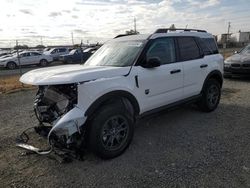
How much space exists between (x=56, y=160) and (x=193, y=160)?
208 cm

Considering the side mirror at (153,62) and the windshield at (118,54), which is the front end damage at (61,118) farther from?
the side mirror at (153,62)

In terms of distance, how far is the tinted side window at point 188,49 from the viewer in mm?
5219

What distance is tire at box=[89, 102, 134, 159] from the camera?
3.66 m

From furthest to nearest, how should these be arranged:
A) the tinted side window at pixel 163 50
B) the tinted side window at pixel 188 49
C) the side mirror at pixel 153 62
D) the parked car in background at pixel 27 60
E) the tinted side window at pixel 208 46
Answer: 1. the parked car in background at pixel 27 60
2. the tinted side window at pixel 208 46
3. the tinted side window at pixel 188 49
4. the tinted side window at pixel 163 50
5. the side mirror at pixel 153 62

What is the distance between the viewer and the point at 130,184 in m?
3.26

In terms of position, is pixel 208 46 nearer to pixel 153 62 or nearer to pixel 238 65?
pixel 153 62

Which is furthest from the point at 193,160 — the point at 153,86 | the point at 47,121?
the point at 47,121

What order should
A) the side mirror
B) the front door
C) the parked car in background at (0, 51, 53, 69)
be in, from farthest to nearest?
the parked car in background at (0, 51, 53, 69)
the front door
the side mirror

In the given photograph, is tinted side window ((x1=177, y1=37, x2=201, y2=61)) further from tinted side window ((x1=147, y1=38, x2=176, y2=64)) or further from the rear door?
tinted side window ((x1=147, y1=38, x2=176, y2=64))

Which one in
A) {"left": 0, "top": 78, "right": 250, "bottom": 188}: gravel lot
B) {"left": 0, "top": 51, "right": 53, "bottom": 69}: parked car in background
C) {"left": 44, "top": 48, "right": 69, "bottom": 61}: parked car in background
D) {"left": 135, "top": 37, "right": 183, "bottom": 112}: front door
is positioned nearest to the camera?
{"left": 0, "top": 78, "right": 250, "bottom": 188}: gravel lot

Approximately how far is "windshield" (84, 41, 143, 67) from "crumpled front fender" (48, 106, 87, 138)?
1294mm

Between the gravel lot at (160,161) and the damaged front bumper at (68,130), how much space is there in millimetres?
352

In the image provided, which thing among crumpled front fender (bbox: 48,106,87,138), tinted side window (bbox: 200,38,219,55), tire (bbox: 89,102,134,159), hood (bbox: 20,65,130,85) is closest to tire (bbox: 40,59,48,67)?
tinted side window (bbox: 200,38,219,55)

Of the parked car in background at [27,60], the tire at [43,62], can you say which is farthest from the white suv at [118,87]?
the tire at [43,62]
